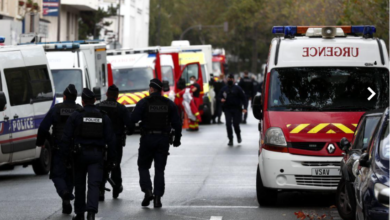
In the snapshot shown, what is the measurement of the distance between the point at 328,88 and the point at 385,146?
5042 millimetres

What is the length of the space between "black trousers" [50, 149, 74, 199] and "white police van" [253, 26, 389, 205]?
8.29 ft

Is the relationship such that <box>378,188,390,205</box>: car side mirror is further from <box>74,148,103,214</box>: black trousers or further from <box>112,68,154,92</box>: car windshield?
<box>112,68,154,92</box>: car windshield

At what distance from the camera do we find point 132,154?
71.7 feet

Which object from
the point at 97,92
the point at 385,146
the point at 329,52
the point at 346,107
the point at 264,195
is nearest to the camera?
the point at 385,146

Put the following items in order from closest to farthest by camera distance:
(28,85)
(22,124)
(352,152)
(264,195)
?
1. (352,152)
2. (264,195)
3. (22,124)
4. (28,85)

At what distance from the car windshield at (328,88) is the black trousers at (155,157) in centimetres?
159

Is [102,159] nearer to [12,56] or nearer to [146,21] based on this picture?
[12,56]

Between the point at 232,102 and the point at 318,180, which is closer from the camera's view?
the point at 318,180

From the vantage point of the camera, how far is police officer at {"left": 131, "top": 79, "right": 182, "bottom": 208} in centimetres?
1247

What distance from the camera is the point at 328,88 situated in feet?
42.9

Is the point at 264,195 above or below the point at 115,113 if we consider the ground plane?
below

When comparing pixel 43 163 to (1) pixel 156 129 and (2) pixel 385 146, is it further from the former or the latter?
(2) pixel 385 146

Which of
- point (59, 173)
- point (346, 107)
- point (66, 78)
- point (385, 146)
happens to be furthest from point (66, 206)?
point (66, 78)

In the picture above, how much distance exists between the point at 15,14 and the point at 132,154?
17.5 m
